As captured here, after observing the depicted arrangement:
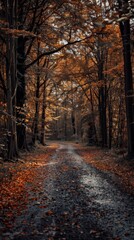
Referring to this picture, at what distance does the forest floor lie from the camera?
4809mm

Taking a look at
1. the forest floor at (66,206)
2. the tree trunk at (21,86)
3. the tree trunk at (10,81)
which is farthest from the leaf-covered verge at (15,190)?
the tree trunk at (21,86)

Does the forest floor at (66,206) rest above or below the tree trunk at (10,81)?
below

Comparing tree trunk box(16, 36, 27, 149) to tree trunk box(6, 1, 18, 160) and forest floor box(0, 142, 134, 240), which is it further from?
forest floor box(0, 142, 134, 240)

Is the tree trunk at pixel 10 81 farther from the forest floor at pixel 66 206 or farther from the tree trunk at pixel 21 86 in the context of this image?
the tree trunk at pixel 21 86

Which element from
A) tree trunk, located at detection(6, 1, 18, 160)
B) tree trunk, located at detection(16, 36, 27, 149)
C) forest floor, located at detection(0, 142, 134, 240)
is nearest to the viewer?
forest floor, located at detection(0, 142, 134, 240)

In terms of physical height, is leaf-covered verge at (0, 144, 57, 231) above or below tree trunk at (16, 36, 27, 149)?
below

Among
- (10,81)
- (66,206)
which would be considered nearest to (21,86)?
(10,81)

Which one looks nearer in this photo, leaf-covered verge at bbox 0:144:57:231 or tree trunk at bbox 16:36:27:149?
leaf-covered verge at bbox 0:144:57:231

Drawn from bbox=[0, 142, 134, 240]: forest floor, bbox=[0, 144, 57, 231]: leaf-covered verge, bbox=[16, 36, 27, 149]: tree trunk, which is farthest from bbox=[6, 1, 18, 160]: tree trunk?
bbox=[16, 36, 27, 149]: tree trunk

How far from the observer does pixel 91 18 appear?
14516 mm

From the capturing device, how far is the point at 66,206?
250 inches

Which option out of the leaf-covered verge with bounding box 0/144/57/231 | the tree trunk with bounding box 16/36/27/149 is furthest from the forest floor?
the tree trunk with bounding box 16/36/27/149

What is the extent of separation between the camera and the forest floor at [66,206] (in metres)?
4.81

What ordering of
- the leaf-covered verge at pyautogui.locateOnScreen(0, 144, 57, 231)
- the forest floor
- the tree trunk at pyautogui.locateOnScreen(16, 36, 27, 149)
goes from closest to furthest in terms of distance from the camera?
the forest floor → the leaf-covered verge at pyautogui.locateOnScreen(0, 144, 57, 231) → the tree trunk at pyautogui.locateOnScreen(16, 36, 27, 149)
